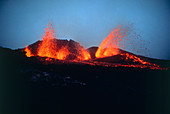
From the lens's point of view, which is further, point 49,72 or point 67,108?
point 49,72

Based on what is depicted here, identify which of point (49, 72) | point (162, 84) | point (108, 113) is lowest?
point (108, 113)

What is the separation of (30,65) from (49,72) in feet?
8.07

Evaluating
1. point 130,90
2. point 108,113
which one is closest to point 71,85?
point 108,113

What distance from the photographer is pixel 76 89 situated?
1038cm

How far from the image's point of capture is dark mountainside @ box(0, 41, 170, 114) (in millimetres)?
8219

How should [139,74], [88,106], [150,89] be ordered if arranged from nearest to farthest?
[88,106] < [150,89] < [139,74]

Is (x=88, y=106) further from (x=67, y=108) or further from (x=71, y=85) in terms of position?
(x=71, y=85)

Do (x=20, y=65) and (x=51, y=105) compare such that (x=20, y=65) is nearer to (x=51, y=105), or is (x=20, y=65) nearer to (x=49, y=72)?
(x=49, y=72)

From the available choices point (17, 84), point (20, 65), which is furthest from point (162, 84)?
point (20, 65)

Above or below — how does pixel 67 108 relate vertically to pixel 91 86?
below

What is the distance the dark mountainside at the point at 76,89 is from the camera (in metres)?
8.22

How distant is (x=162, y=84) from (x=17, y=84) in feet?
42.8

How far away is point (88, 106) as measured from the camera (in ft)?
27.1

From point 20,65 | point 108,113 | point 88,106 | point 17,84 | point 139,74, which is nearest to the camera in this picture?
point 108,113
